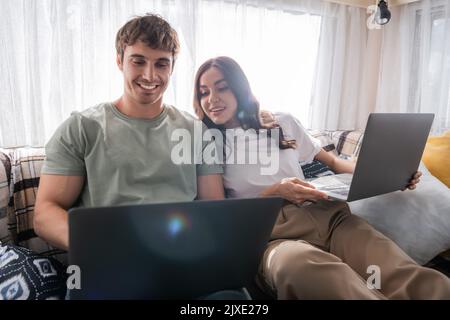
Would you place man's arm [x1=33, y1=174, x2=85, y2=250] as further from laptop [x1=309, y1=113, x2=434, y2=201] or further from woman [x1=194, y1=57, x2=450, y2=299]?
laptop [x1=309, y1=113, x2=434, y2=201]

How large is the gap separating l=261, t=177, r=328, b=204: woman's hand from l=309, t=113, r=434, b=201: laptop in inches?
1.9

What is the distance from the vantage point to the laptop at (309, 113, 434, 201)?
1.02 m

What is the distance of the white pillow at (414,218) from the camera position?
1.20 metres

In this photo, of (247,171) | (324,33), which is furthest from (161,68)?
(324,33)

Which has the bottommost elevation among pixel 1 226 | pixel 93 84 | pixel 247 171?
pixel 1 226

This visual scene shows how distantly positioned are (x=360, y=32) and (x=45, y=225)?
8.34 feet

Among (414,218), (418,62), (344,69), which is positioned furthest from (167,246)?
(418,62)

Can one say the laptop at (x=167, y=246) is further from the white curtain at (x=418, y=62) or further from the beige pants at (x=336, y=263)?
the white curtain at (x=418, y=62)

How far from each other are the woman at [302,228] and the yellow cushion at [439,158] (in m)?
0.41

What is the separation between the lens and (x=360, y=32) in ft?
8.41

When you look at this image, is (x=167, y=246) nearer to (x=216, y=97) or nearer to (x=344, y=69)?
(x=216, y=97)

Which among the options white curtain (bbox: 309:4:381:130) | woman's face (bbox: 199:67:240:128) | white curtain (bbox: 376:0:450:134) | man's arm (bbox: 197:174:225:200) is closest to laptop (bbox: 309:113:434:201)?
man's arm (bbox: 197:174:225:200)
